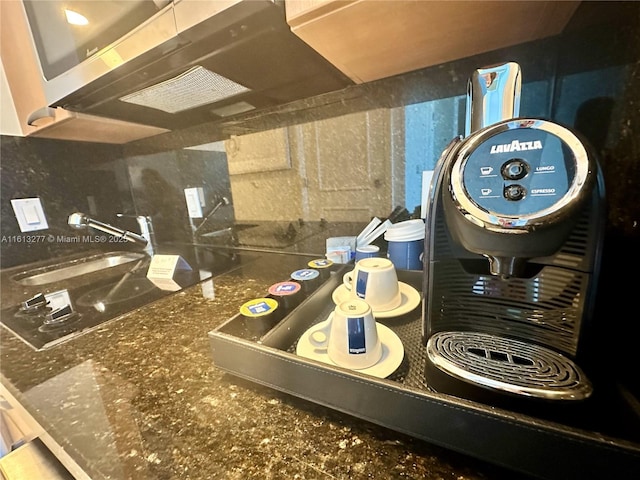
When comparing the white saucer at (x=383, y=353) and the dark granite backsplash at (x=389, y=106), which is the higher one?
the dark granite backsplash at (x=389, y=106)

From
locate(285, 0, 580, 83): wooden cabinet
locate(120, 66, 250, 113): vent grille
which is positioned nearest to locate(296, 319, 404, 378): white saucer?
locate(285, 0, 580, 83): wooden cabinet

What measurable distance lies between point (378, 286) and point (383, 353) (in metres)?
0.14

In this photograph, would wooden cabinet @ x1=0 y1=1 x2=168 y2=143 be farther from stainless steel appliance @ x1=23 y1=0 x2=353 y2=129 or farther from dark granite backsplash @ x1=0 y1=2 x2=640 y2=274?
dark granite backsplash @ x1=0 y1=2 x2=640 y2=274

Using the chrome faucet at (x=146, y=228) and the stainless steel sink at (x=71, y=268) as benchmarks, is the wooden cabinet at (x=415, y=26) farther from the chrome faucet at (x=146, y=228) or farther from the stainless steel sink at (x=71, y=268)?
the stainless steel sink at (x=71, y=268)

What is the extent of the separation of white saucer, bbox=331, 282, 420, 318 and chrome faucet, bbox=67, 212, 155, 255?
3.18 feet

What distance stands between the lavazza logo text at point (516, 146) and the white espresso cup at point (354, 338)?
23 cm

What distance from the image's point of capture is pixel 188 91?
0.75m

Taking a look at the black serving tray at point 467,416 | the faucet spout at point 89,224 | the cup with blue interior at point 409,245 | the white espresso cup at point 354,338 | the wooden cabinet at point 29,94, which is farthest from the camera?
the faucet spout at point 89,224

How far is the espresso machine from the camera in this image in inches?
10.0

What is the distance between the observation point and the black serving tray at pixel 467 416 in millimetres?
228

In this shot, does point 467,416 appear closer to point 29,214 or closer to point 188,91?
point 188,91

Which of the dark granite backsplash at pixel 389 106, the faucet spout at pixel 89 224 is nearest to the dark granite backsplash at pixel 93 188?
the dark granite backsplash at pixel 389 106

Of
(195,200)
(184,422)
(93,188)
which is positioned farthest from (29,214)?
(184,422)

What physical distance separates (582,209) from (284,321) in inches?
15.7
